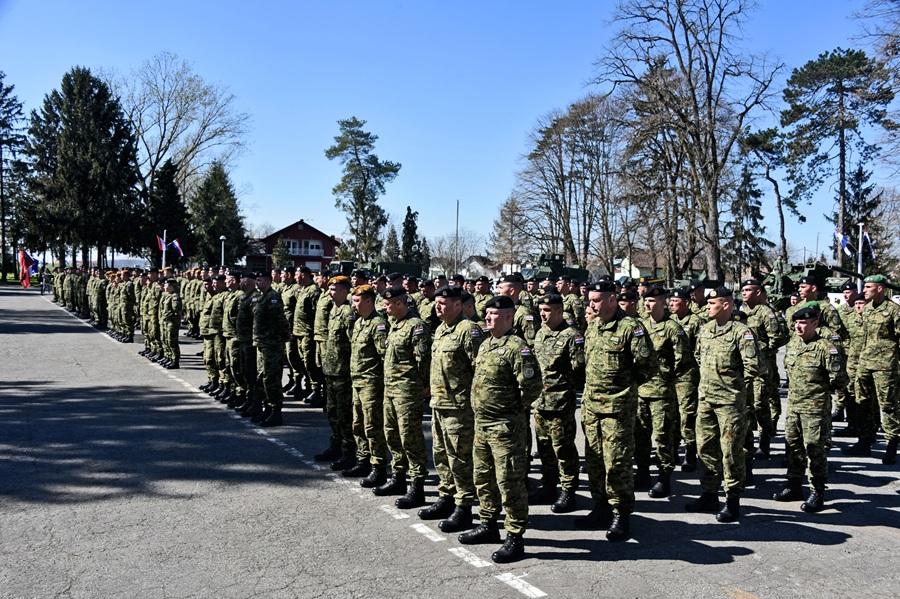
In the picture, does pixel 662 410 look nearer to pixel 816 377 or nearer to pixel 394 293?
pixel 816 377

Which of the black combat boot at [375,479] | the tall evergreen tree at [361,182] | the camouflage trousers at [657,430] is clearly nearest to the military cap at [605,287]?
the camouflage trousers at [657,430]

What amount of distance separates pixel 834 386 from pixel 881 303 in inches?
130

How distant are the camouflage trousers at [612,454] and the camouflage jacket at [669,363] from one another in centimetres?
121

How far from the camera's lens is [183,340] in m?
20.7

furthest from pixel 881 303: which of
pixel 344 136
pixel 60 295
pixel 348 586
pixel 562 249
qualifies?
pixel 344 136

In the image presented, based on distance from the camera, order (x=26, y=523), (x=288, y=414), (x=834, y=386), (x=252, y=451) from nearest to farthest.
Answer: (x=26, y=523) → (x=834, y=386) → (x=252, y=451) → (x=288, y=414)

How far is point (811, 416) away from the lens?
21.4ft

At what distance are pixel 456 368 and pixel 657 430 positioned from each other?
2.40m

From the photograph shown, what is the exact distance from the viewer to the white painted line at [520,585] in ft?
14.9

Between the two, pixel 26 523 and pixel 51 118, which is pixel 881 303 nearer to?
pixel 26 523

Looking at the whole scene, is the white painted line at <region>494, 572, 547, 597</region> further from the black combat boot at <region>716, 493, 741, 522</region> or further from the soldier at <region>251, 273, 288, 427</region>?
the soldier at <region>251, 273, 288, 427</region>

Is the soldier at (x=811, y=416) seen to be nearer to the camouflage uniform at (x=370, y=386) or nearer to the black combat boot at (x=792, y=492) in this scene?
the black combat boot at (x=792, y=492)

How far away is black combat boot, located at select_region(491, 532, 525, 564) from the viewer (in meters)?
5.04

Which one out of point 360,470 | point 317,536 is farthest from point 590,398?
point 360,470
